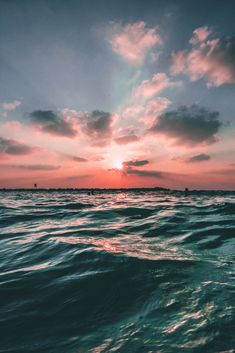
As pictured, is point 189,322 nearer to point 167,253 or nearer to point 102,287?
point 102,287

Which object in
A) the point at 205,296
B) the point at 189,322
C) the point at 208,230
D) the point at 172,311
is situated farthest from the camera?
the point at 208,230

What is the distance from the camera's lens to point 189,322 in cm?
324

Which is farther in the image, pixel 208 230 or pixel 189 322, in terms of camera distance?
pixel 208 230

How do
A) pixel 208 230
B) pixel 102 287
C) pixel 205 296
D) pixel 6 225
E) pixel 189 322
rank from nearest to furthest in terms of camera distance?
pixel 189 322
pixel 205 296
pixel 102 287
pixel 208 230
pixel 6 225

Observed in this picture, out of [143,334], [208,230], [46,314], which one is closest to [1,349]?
[46,314]

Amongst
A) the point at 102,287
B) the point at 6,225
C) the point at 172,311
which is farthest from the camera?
the point at 6,225

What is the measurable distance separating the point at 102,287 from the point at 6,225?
9.97 metres

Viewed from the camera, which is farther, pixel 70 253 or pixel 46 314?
pixel 70 253

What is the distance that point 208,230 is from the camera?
10.0m

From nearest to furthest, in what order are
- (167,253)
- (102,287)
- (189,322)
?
(189,322), (102,287), (167,253)

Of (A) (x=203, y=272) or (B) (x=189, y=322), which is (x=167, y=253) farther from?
(B) (x=189, y=322)

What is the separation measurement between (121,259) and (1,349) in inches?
133

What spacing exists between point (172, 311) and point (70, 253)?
379cm

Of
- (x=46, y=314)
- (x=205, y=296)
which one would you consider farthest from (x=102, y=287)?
(x=205, y=296)
